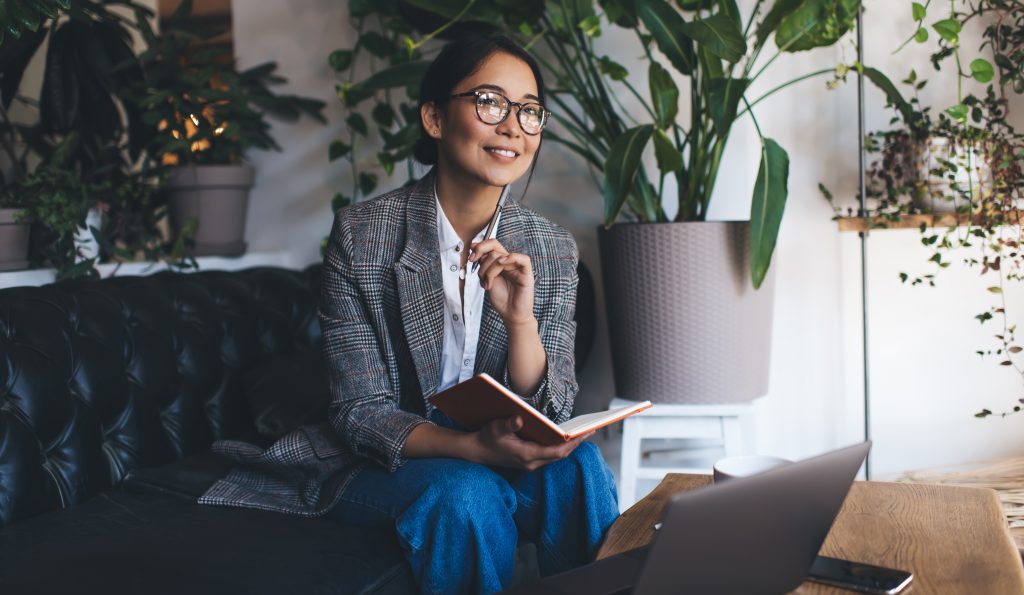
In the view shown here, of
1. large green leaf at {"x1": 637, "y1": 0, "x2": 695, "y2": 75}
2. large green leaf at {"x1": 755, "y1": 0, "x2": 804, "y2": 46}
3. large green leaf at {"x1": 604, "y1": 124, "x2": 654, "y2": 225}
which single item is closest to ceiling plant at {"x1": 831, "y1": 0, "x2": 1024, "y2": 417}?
Result: large green leaf at {"x1": 755, "y1": 0, "x2": 804, "y2": 46}

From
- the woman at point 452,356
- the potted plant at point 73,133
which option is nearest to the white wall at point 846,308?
the woman at point 452,356

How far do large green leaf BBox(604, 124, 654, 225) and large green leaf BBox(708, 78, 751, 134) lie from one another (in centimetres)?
15

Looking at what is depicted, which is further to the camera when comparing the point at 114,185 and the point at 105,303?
the point at 114,185

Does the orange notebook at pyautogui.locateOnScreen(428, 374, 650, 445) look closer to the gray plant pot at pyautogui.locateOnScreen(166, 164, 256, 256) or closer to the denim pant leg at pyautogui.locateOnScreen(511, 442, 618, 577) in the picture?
the denim pant leg at pyautogui.locateOnScreen(511, 442, 618, 577)

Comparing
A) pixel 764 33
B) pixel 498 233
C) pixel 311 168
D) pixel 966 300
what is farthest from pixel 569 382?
pixel 311 168

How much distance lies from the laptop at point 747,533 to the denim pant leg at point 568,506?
1.42 ft

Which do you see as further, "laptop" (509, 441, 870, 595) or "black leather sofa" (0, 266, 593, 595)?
"black leather sofa" (0, 266, 593, 595)

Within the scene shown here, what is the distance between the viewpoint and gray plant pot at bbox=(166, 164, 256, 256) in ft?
8.37

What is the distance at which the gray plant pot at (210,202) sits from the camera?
255cm

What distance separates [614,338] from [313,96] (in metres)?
1.23

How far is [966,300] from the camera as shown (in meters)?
2.34

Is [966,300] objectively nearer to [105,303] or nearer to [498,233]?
[498,233]

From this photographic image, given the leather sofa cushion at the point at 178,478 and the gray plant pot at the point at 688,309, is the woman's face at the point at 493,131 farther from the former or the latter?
the leather sofa cushion at the point at 178,478

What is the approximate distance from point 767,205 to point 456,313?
29.1 inches
